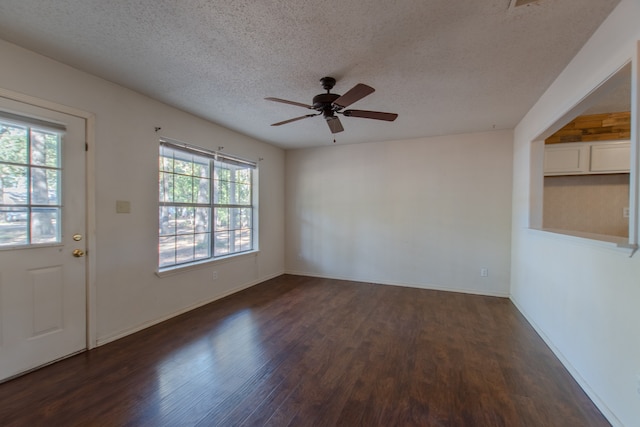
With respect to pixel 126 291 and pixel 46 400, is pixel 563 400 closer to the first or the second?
pixel 46 400

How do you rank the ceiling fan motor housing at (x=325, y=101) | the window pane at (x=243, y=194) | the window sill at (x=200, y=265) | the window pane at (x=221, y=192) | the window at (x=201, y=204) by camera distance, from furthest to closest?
1. the window pane at (x=243, y=194)
2. the window pane at (x=221, y=192)
3. the window at (x=201, y=204)
4. the window sill at (x=200, y=265)
5. the ceiling fan motor housing at (x=325, y=101)

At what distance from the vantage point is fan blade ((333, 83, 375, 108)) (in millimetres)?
1982

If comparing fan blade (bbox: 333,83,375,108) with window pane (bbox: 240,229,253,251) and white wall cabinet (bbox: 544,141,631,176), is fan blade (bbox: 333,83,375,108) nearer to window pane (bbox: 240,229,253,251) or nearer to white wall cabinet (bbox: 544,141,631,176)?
window pane (bbox: 240,229,253,251)

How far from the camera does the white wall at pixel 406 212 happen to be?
4.19 metres

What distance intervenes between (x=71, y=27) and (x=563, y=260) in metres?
4.27

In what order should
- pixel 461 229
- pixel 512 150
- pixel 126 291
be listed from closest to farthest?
1. pixel 126 291
2. pixel 512 150
3. pixel 461 229

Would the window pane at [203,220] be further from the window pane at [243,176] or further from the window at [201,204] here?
the window pane at [243,176]

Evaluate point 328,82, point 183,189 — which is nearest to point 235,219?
point 183,189

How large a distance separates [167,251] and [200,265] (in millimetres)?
488

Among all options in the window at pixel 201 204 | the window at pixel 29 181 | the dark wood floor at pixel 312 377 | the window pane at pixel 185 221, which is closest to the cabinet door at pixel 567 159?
the dark wood floor at pixel 312 377

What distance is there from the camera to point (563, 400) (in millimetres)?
1885

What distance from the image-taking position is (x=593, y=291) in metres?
1.94

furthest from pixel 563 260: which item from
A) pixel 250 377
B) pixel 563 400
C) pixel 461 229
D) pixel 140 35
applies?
pixel 140 35

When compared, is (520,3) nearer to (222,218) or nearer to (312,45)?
(312,45)
